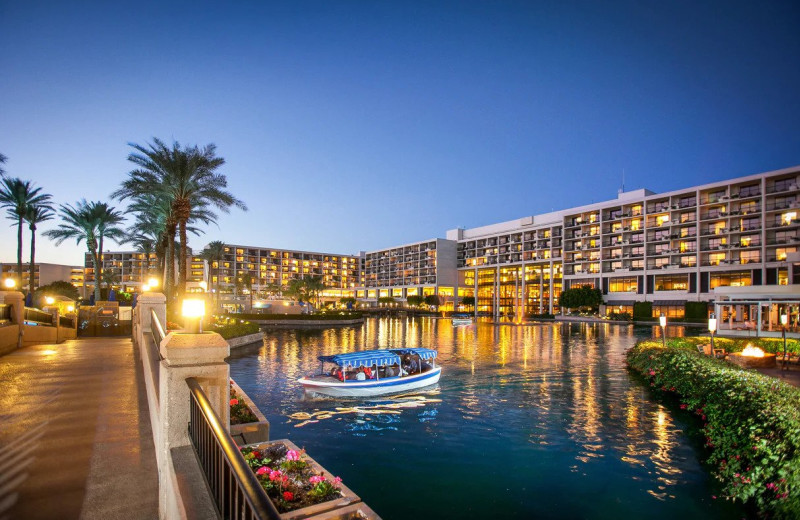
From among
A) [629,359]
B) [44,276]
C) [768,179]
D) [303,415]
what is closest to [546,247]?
[768,179]

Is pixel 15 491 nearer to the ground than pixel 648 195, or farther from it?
nearer to the ground

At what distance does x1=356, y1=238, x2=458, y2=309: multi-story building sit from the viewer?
143625mm

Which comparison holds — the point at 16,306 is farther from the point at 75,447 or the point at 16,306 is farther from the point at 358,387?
the point at 75,447

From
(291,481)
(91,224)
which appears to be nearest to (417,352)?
(291,481)

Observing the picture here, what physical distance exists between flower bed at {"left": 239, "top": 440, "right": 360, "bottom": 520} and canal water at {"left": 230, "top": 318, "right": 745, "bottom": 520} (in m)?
3.99

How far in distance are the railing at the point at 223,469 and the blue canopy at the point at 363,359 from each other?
52.1 ft

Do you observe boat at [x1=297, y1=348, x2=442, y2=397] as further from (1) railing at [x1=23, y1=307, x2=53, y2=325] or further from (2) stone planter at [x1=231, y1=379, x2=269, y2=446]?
(1) railing at [x1=23, y1=307, x2=53, y2=325]

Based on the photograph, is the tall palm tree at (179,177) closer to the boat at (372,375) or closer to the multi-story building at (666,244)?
the boat at (372,375)

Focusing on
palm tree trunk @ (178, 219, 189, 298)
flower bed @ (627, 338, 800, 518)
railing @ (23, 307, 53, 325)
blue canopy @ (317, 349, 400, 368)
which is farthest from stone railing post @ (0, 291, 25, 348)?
flower bed @ (627, 338, 800, 518)

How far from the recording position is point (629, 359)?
3005 cm

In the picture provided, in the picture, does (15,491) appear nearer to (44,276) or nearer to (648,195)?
(648,195)

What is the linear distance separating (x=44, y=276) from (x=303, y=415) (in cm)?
10908

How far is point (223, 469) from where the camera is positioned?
403 cm

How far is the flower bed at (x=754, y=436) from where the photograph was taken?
8.62 m
